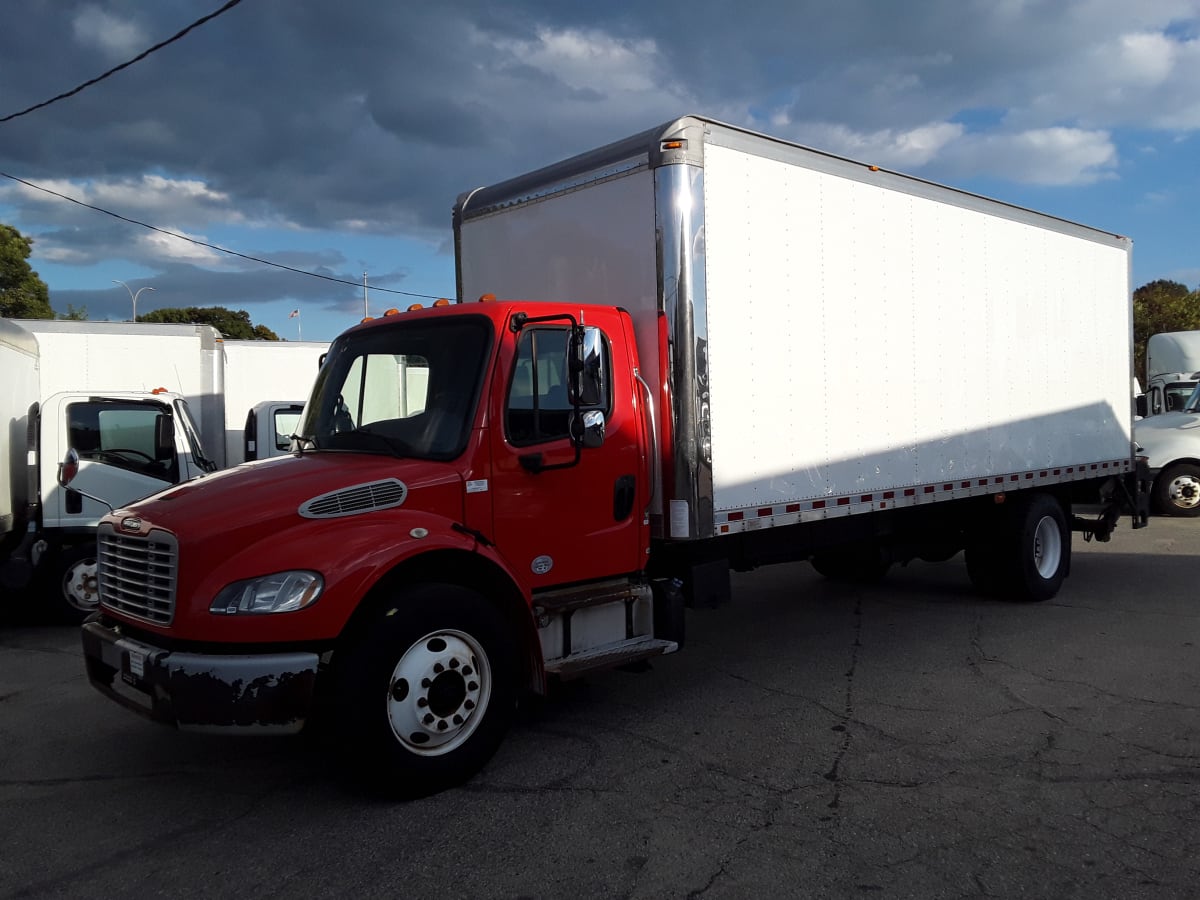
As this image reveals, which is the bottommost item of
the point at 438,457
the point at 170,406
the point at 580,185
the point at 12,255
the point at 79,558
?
the point at 79,558

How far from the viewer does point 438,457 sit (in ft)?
15.9

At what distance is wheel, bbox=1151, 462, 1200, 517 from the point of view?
15.7 meters

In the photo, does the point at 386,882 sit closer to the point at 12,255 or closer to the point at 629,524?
the point at 629,524

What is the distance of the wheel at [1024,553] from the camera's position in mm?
8773

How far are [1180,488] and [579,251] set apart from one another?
13.7 meters

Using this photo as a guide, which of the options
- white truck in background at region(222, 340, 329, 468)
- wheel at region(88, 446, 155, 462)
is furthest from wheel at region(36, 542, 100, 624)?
white truck in background at region(222, 340, 329, 468)

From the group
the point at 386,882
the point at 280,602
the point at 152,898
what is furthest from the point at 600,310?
the point at 152,898

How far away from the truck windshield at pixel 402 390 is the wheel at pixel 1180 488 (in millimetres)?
14526

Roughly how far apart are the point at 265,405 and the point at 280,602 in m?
9.18

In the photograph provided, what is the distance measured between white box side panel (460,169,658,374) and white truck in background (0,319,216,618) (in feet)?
13.1

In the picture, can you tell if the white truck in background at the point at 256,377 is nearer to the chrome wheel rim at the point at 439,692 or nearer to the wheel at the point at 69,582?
the wheel at the point at 69,582

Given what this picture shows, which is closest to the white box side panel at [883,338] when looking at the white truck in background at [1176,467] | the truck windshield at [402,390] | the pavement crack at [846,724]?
the pavement crack at [846,724]

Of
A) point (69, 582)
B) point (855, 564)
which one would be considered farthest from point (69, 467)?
point (855, 564)

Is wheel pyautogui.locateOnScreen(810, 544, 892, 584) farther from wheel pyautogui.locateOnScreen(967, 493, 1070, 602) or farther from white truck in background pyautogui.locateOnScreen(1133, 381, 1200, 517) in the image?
white truck in background pyautogui.locateOnScreen(1133, 381, 1200, 517)
